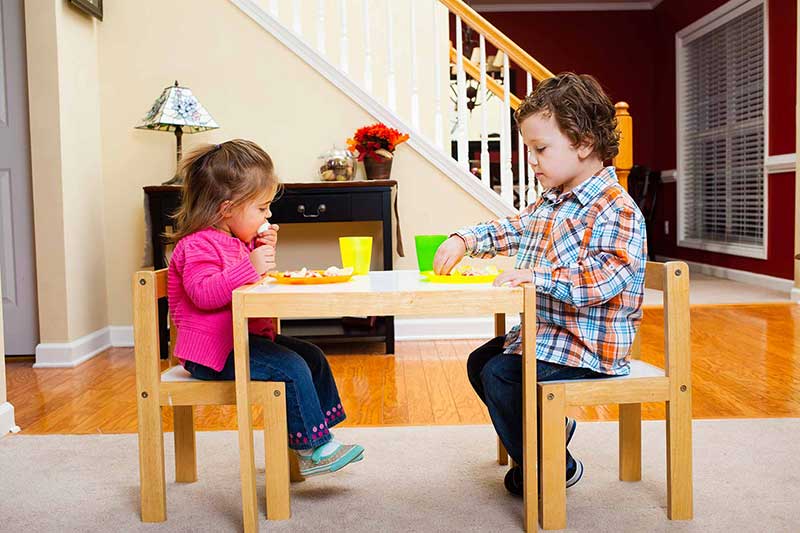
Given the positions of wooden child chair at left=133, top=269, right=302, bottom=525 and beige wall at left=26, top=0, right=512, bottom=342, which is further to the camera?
beige wall at left=26, top=0, right=512, bottom=342

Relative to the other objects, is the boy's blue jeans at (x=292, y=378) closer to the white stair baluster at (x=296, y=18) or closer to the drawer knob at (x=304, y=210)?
the drawer knob at (x=304, y=210)

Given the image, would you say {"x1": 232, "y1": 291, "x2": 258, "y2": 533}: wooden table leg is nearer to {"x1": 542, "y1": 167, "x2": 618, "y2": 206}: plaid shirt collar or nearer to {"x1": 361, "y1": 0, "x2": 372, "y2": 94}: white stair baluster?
{"x1": 542, "y1": 167, "x2": 618, "y2": 206}: plaid shirt collar

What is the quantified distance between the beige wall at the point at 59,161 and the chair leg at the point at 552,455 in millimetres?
2662

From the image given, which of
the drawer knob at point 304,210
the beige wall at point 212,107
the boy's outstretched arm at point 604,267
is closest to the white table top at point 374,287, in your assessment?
the boy's outstretched arm at point 604,267

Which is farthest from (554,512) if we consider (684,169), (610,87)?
(610,87)

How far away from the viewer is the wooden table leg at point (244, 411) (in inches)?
65.0

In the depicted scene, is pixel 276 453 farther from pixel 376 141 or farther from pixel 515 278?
pixel 376 141

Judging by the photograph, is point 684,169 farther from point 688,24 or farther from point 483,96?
point 483,96

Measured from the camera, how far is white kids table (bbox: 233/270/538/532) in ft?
5.30

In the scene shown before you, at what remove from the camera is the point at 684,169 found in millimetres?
8133

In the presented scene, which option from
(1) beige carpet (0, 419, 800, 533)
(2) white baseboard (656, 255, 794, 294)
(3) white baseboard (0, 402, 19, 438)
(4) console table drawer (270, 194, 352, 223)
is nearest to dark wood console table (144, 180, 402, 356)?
(4) console table drawer (270, 194, 352, 223)

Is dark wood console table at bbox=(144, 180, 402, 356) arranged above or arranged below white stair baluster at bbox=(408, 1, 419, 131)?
below

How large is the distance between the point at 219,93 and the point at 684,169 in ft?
17.4

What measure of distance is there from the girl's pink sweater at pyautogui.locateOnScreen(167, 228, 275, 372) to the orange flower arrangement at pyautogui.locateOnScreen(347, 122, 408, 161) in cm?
205
